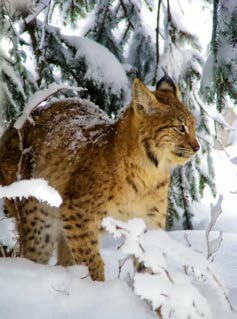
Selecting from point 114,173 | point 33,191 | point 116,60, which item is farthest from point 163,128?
point 116,60

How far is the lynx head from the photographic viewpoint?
151 inches

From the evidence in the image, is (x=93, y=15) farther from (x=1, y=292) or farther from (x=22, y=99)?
(x=1, y=292)

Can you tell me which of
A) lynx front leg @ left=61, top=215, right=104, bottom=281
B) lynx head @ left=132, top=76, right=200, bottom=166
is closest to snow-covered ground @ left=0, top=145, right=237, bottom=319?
lynx front leg @ left=61, top=215, right=104, bottom=281

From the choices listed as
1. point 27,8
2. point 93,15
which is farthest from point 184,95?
point 27,8

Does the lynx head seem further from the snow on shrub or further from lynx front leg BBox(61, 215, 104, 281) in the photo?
the snow on shrub

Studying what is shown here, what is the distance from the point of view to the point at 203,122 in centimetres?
573

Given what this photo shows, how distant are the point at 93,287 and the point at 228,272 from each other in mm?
1745

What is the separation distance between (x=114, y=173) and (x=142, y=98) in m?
0.47

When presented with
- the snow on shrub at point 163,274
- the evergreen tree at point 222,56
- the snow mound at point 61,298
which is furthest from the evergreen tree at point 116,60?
the snow on shrub at point 163,274

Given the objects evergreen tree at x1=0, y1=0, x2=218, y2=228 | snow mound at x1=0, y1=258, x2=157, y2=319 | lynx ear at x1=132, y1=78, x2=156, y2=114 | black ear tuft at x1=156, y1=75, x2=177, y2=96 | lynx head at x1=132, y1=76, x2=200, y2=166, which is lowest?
snow mound at x1=0, y1=258, x2=157, y2=319

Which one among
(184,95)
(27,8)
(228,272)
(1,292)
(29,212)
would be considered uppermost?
(27,8)

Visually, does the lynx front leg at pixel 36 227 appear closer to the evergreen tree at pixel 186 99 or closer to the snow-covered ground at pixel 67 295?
the snow-covered ground at pixel 67 295

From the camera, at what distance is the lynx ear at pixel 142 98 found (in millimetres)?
3823

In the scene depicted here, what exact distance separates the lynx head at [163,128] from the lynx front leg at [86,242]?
21.6 inches
